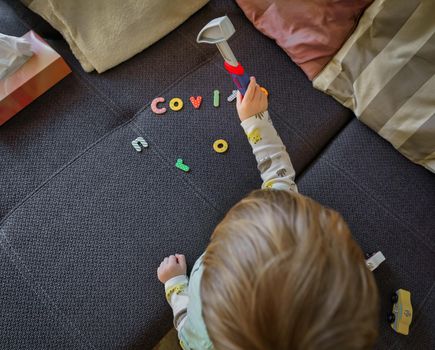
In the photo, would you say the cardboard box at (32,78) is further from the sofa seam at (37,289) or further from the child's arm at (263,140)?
the child's arm at (263,140)

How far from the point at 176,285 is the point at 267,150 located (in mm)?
357

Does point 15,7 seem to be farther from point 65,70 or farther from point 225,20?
point 225,20

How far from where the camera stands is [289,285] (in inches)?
18.8

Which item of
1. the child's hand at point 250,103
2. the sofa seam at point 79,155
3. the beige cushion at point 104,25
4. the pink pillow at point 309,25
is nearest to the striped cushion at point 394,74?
the pink pillow at point 309,25

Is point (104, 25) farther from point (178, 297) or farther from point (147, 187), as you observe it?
point (178, 297)

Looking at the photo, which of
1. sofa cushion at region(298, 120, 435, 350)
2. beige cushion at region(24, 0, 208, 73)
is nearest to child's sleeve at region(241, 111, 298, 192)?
sofa cushion at region(298, 120, 435, 350)

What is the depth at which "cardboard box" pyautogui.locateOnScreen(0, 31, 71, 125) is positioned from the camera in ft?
3.05

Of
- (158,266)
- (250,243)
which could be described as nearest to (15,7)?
(158,266)

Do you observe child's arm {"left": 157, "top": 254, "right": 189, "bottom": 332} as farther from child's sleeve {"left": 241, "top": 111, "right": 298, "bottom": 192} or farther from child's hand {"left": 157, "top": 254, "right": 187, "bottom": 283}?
child's sleeve {"left": 241, "top": 111, "right": 298, "bottom": 192}

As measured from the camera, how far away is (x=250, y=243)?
520 mm

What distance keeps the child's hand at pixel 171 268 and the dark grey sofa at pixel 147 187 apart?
0.02 m

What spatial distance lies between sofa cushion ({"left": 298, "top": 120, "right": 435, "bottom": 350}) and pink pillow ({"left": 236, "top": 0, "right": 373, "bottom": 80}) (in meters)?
0.21

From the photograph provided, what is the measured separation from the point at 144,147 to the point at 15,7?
21.7 inches

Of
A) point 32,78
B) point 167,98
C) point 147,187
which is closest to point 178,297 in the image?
point 147,187
